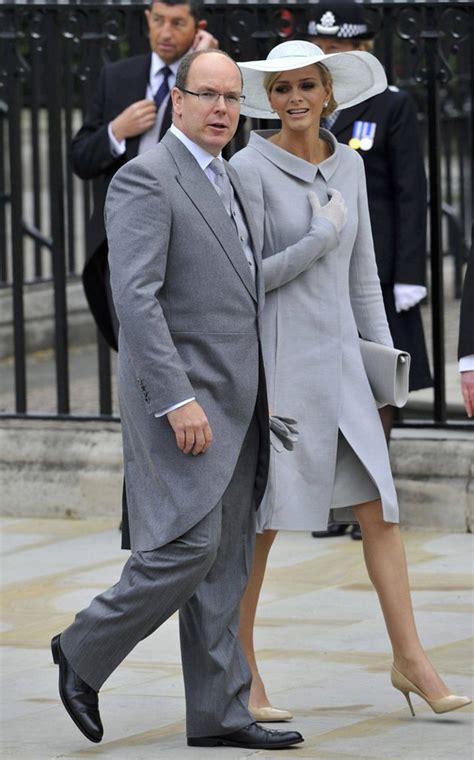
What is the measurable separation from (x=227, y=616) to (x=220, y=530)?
0.75 ft

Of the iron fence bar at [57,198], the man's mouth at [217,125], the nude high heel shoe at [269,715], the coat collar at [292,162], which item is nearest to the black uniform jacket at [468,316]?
the coat collar at [292,162]

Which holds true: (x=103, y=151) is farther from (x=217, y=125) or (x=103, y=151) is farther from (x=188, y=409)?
(x=188, y=409)

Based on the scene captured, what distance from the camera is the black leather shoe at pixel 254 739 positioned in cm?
473

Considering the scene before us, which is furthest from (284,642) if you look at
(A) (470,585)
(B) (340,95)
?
(B) (340,95)

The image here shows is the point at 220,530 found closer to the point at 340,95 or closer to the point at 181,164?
the point at 181,164

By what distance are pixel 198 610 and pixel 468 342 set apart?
1.07 m

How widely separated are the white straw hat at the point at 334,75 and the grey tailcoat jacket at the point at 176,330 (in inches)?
22.6

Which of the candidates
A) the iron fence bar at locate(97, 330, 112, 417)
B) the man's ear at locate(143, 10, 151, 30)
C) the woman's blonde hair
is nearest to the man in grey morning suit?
the woman's blonde hair

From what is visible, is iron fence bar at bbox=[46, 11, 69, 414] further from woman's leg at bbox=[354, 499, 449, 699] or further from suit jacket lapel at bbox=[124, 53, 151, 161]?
woman's leg at bbox=[354, 499, 449, 699]

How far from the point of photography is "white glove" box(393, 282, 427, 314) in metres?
7.09

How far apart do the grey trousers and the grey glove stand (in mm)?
157

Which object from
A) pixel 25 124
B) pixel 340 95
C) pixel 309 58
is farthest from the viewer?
pixel 25 124

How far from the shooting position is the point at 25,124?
20297mm

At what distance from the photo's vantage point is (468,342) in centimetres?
516
